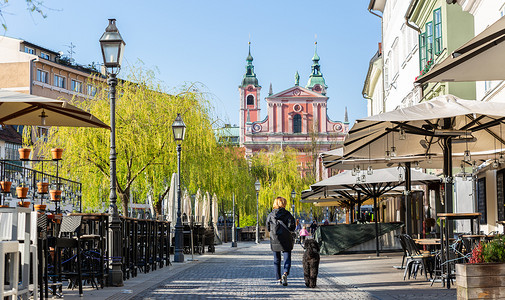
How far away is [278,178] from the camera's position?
6856 centimetres

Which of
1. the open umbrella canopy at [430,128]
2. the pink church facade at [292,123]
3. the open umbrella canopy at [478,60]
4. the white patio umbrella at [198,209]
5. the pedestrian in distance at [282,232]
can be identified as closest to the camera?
the open umbrella canopy at [478,60]

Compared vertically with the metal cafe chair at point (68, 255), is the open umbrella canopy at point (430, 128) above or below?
above

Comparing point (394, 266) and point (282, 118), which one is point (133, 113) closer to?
point (394, 266)

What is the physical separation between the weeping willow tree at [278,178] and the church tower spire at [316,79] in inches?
1658

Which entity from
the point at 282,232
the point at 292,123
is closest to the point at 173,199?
the point at 282,232

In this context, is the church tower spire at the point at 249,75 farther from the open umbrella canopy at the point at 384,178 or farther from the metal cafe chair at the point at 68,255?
the metal cafe chair at the point at 68,255

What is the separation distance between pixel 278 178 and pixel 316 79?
5294 centimetres

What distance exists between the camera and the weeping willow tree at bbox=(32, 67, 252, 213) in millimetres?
26250

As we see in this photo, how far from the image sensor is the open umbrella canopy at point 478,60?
267 inches

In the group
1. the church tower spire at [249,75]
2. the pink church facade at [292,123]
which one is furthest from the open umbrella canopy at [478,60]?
the church tower spire at [249,75]

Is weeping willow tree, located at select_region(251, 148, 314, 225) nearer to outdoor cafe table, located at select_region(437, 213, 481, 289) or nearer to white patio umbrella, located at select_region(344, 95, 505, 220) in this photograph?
white patio umbrella, located at select_region(344, 95, 505, 220)

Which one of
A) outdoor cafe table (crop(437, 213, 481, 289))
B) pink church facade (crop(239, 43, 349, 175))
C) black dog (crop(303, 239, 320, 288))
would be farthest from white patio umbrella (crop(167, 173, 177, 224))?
pink church facade (crop(239, 43, 349, 175))

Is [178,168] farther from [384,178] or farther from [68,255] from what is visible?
[68,255]

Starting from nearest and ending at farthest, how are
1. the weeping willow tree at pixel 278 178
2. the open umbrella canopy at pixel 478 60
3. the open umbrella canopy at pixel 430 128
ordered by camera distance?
the open umbrella canopy at pixel 478 60 < the open umbrella canopy at pixel 430 128 < the weeping willow tree at pixel 278 178
